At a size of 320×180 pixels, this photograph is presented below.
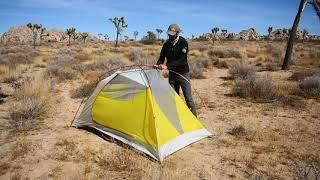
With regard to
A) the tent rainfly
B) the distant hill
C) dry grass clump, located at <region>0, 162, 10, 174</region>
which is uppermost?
the distant hill

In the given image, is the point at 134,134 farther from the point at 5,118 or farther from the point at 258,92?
the point at 258,92

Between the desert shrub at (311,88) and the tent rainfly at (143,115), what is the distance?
519 cm

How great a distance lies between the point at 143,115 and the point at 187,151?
1.00m

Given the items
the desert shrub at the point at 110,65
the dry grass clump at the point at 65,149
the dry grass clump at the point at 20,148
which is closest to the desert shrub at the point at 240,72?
the desert shrub at the point at 110,65

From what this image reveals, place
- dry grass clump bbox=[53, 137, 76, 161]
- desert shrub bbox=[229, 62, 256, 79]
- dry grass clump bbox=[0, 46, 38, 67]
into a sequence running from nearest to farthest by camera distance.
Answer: dry grass clump bbox=[53, 137, 76, 161] → desert shrub bbox=[229, 62, 256, 79] → dry grass clump bbox=[0, 46, 38, 67]

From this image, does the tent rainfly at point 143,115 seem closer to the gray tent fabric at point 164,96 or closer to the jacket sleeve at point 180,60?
the gray tent fabric at point 164,96

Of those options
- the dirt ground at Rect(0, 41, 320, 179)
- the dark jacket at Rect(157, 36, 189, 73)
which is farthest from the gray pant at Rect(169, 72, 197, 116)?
the dirt ground at Rect(0, 41, 320, 179)

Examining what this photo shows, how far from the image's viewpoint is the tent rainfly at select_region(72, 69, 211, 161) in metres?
5.71

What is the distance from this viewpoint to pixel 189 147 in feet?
20.1

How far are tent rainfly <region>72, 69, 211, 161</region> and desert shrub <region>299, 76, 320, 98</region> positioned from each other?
5.19 metres

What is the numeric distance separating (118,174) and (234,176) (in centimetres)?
171

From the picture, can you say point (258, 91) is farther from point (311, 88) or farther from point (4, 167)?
point (4, 167)

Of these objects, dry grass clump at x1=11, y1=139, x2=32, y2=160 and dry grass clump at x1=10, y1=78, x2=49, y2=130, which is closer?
dry grass clump at x1=11, y1=139, x2=32, y2=160

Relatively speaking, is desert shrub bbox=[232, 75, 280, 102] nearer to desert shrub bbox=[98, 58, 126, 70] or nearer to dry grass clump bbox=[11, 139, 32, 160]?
dry grass clump bbox=[11, 139, 32, 160]
